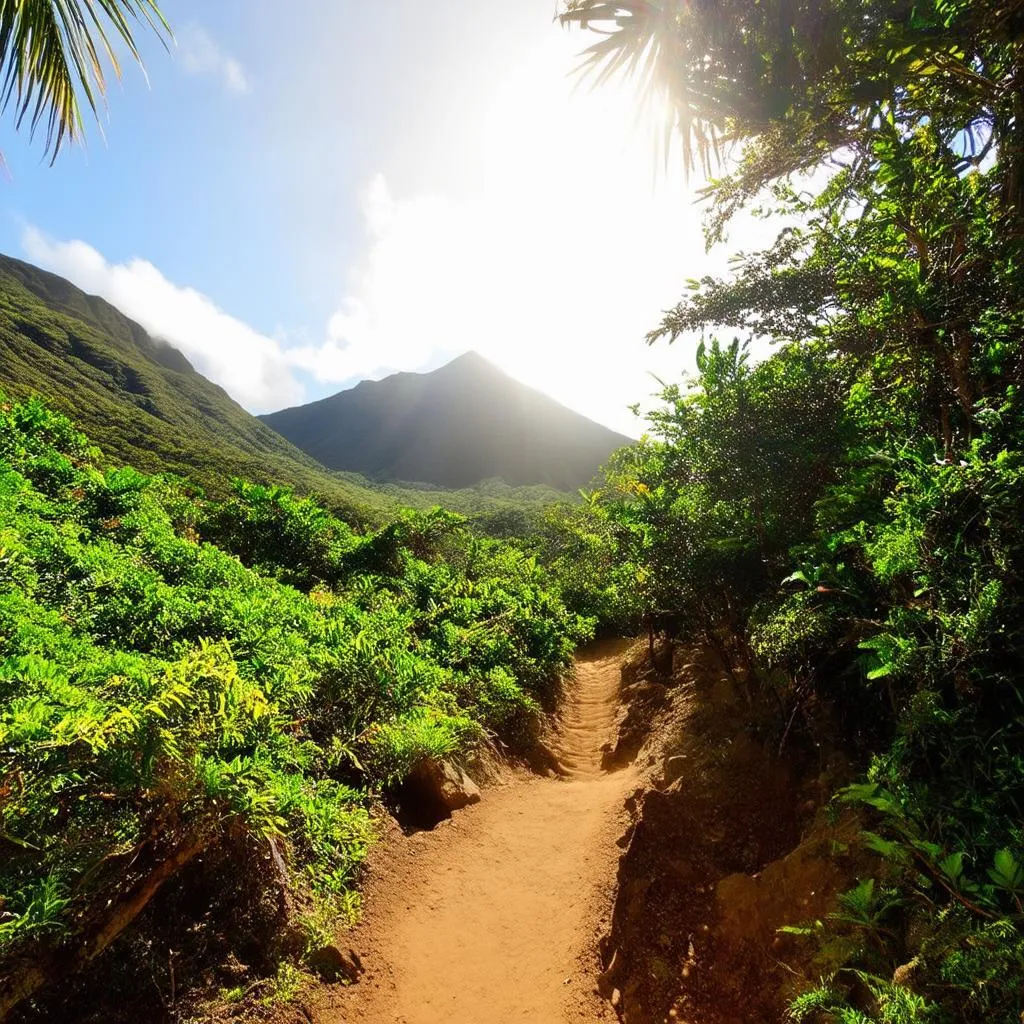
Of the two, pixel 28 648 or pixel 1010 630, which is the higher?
pixel 1010 630

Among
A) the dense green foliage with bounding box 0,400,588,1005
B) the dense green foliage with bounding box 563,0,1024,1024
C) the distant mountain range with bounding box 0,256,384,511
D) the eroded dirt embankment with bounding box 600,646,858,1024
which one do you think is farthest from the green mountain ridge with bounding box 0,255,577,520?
the eroded dirt embankment with bounding box 600,646,858,1024

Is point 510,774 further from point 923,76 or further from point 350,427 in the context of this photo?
point 350,427

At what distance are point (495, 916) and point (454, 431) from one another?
12678 centimetres

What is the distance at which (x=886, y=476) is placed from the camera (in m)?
3.33

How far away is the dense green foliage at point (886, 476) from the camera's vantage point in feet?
6.79

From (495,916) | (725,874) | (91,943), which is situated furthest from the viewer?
(495,916)

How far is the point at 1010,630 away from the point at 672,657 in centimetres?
823

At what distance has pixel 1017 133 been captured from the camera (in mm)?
3369

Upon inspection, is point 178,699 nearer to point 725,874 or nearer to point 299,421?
point 725,874

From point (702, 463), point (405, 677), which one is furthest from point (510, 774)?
point (702, 463)

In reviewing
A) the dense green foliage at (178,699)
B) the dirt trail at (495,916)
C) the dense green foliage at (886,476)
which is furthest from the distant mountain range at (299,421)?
the dense green foliage at (886,476)

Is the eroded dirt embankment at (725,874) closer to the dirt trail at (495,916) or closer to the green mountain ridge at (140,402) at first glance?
the dirt trail at (495,916)

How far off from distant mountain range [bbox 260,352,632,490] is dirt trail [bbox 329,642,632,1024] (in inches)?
3740

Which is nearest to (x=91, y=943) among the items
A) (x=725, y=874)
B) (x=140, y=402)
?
(x=725, y=874)
